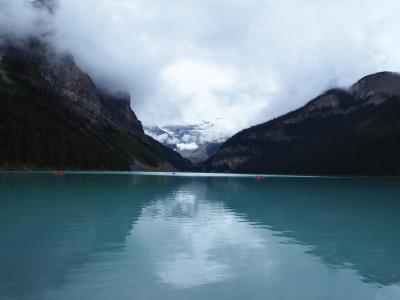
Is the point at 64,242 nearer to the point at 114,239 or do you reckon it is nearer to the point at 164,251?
the point at 114,239

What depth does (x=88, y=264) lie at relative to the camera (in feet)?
73.8

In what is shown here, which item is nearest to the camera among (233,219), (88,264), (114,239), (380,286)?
(380,286)

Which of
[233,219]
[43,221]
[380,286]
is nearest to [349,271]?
[380,286]

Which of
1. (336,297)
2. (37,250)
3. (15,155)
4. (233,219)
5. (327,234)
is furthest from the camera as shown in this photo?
(15,155)

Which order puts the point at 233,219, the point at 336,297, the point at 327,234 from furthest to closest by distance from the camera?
the point at 233,219
the point at 327,234
the point at 336,297

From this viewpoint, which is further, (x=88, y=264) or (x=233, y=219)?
(x=233, y=219)

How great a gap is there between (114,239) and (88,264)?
8045mm

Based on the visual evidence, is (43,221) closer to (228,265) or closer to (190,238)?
(190,238)

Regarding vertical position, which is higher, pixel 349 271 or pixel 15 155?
pixel 15 155

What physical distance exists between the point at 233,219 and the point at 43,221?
19.8 meters

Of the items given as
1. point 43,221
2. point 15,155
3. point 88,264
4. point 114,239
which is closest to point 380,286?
point 88,264

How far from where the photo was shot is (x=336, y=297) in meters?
18.0

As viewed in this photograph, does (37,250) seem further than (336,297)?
Yes

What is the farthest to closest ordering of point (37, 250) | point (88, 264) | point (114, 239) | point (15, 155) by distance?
point (15, 155), point (114, 239), point (37, 250), point (88, 264)
